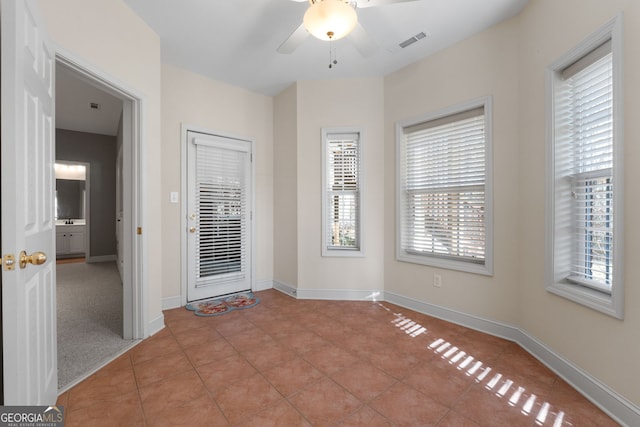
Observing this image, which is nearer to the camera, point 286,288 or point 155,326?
point 155,326

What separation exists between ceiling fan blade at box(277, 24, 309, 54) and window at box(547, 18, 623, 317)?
1.79m

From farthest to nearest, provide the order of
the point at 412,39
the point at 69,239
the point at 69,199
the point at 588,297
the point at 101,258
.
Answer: the point at 69,199 < the point at 69,239 < the point at 101,258 < the point at 412,39 < the point at 588,297

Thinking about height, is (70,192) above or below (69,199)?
above

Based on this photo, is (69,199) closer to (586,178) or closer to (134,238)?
(134,238)

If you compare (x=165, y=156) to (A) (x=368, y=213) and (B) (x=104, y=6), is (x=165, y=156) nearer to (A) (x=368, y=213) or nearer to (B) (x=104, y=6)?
(B) (x=104, y=6)

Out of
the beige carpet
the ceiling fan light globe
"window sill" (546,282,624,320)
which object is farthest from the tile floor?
the ceiling fan light globe

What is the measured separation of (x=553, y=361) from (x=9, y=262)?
10.2ft

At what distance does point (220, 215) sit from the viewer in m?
3.65

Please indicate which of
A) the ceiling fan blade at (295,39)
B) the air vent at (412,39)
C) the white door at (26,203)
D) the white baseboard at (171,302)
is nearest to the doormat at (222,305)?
the white baseboard at (171,302)

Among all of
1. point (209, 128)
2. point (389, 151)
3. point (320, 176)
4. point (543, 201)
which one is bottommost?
point (543, 201)

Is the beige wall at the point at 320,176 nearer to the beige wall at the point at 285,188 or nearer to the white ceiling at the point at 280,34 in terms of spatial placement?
the beige wall at the point at 285,188

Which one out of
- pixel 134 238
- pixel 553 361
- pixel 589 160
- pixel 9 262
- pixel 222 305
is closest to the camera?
pixel 9 262

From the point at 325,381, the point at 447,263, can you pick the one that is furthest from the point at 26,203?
the point at 447,263

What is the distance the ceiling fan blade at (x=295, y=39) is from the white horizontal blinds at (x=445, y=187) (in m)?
1.66
